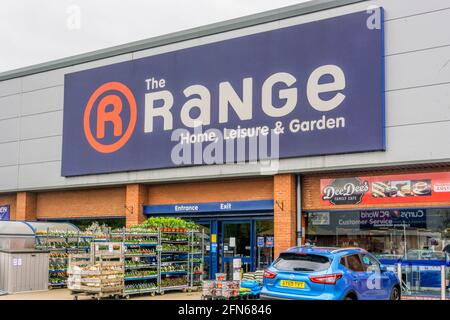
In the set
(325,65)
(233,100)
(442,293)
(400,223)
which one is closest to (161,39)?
(233,100)

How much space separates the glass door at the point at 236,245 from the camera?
21.0 meters

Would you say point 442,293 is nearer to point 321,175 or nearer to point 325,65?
point 321,175

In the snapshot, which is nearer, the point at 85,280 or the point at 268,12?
the point at 85,280

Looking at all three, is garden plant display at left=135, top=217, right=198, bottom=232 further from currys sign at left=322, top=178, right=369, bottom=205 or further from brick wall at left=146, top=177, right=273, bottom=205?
currys sign at left=322, top=178, right=369, bottom=205

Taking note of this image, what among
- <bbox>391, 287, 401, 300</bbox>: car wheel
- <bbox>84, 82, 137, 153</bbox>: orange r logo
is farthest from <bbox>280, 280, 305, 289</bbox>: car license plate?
<bbox>84, 82, 137, 153</bbox>: orange r logo

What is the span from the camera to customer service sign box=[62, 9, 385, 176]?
18.3 meters

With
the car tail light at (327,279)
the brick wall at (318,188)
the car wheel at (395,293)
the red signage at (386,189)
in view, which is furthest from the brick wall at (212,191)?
the car tail light at (327,279)

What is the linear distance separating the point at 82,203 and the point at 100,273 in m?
9.68

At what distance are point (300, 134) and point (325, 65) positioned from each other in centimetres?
231

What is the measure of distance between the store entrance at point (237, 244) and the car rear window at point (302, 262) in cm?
730

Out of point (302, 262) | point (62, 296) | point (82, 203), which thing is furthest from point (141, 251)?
point (82, 203)

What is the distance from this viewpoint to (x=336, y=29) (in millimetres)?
18906

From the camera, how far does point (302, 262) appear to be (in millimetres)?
12781

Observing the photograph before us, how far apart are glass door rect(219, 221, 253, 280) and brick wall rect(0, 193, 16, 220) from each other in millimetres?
11371
